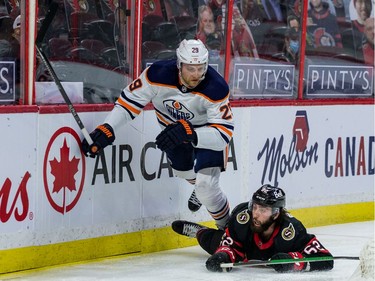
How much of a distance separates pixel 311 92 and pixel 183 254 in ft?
7.39

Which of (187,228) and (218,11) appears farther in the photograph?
(218,11)

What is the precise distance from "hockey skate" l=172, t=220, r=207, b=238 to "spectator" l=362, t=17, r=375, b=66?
9.84 feet

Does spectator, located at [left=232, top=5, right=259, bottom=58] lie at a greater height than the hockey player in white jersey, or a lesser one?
greater

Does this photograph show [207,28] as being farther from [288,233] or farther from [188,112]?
[288,233]

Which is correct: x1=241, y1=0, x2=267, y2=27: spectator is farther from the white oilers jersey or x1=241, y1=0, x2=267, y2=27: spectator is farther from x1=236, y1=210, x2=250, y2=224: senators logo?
x1=236, y1=210, x2=250, y2=224: senators logo

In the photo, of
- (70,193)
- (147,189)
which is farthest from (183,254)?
(70,193)

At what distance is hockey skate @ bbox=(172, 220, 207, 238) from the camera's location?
765 centimetres

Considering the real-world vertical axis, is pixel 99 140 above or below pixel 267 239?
above

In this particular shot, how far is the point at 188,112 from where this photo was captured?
7359 millimetres

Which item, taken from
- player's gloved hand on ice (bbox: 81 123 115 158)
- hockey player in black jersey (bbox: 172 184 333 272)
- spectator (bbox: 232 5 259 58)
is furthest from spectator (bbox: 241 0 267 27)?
hockey player in black jersey (bbox: 172 184 333 272)

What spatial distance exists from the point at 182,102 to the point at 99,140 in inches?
22.4

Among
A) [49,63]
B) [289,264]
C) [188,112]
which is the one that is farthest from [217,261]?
[49,63]

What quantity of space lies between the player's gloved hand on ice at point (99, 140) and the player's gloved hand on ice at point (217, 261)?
3.01ft

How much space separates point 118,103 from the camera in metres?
7.38
